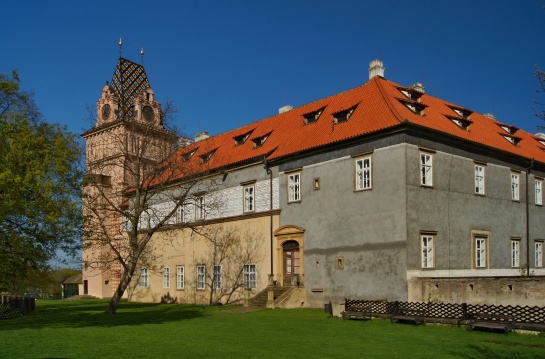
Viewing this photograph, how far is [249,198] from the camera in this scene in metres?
32.2

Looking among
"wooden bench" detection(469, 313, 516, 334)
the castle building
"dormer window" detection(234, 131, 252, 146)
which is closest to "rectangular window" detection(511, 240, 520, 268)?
the castle building

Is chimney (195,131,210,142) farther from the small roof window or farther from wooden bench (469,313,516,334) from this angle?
wooden bench (469,313,516,334)

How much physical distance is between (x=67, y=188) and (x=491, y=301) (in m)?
16.0

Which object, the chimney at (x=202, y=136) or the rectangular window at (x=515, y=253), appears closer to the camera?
the rectangular window at (x=515, y=253)

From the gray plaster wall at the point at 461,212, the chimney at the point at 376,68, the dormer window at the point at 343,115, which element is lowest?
the gray plaster wall at the point at 461,212

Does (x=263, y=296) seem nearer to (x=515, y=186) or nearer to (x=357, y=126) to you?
(x=357, y=126)

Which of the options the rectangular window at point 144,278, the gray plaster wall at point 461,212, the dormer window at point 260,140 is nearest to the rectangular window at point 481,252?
the gray plaster wall at point 461,212

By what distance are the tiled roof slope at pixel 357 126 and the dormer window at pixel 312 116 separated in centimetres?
21

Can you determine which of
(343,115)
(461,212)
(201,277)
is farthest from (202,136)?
(461,212)

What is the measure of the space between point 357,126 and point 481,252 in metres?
8.47

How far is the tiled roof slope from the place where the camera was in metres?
26.2

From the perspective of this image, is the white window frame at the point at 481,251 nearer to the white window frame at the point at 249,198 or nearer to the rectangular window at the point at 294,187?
the rectangular window at the point at 294,187

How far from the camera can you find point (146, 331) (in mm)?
18953

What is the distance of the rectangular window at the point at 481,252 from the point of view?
2644 cm
